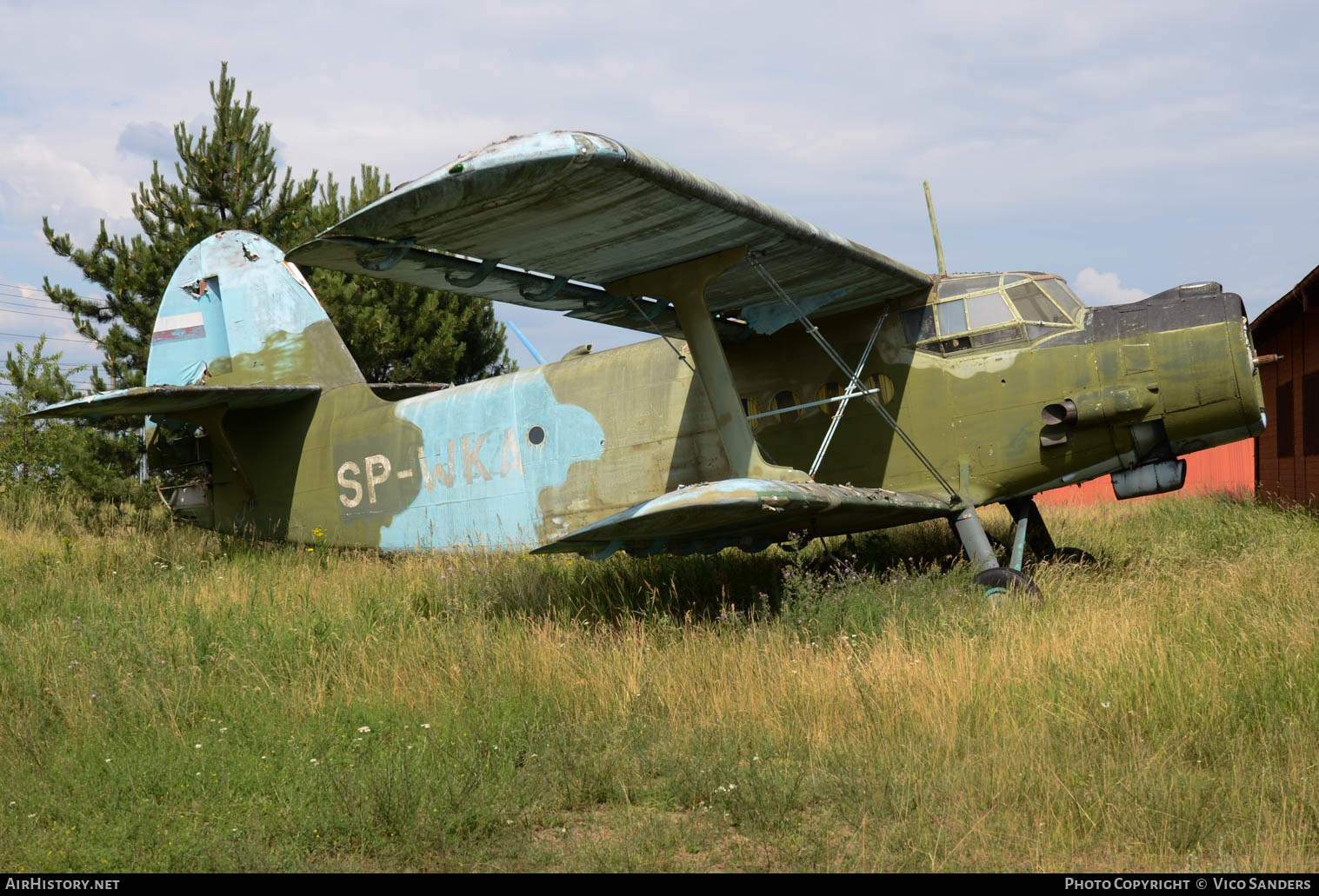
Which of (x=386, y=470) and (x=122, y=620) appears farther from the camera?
(x=386, y=470)

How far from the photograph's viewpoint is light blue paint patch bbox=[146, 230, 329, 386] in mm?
11078

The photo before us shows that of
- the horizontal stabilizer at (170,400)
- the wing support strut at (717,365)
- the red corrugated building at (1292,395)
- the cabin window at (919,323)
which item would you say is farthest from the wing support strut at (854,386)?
the red corrugated building at (1292,395)

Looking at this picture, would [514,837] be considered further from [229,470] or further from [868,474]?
[229,470]

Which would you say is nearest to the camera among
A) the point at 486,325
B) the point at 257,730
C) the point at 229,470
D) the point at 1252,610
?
the point at 257,730

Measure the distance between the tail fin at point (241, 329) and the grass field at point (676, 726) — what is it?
357 centimetres

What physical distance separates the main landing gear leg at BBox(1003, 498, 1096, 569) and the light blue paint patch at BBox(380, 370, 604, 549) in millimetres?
3779

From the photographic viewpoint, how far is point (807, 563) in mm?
8812

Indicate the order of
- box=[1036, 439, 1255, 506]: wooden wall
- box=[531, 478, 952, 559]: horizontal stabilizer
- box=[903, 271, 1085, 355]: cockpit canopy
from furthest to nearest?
box=[1036, 439, 1255, 506]: wooden wall, box=[903, 271, 1085, 355]: cockpit canopy, box=[531, 478, 952, 559]: horizontal stabilizer

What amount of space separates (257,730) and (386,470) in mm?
5580

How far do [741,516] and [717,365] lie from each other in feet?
4.80

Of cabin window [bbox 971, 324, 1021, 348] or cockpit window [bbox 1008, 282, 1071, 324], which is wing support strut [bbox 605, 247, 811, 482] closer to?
cabin window [bbox 971, 324, 1021, 348]

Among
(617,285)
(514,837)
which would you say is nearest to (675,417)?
(617,285)

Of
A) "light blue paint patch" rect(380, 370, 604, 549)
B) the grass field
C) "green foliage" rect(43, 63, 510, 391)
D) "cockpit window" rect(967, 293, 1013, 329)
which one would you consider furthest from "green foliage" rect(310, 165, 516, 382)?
"cockpit window" rect(967, 293, 1013, 329)

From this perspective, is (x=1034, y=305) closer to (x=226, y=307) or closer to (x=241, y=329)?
(x=241, y=329)
